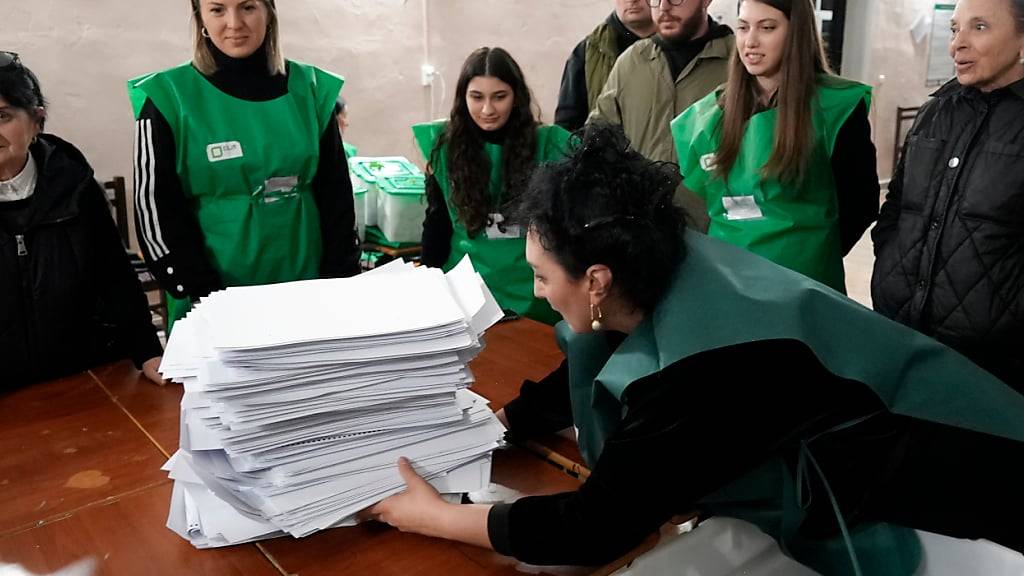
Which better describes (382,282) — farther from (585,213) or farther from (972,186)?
(972,186)

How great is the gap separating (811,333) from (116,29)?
3.31 metres

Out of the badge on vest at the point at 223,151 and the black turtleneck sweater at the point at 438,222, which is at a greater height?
the badge on vest at the point at 223,151

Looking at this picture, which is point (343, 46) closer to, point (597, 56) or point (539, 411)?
point (597, 56)

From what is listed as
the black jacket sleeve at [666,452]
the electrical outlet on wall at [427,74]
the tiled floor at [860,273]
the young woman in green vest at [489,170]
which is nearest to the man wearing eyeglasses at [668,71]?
the young woman in green vest at [489,170]

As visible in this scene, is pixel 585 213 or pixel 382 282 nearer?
pixel 585 213

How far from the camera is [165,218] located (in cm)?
172

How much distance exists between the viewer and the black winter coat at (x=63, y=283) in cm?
146

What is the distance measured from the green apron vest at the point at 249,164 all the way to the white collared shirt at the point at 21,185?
11.9 inches

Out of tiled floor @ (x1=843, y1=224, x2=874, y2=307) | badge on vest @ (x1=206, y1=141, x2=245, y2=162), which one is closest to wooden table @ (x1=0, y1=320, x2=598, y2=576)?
badge on vest @ (x1=206, y1=141, x2=245, y2=162)

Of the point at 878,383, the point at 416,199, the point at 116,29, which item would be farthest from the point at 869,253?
the point at 878,383

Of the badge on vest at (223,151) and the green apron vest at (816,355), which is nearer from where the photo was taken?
the green apron vest at (816,355)

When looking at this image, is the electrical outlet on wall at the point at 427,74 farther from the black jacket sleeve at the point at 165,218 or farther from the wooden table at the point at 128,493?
the wooden table at the point at 128,493

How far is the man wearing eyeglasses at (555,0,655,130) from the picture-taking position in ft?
8.72

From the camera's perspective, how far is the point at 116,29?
3.36 m
